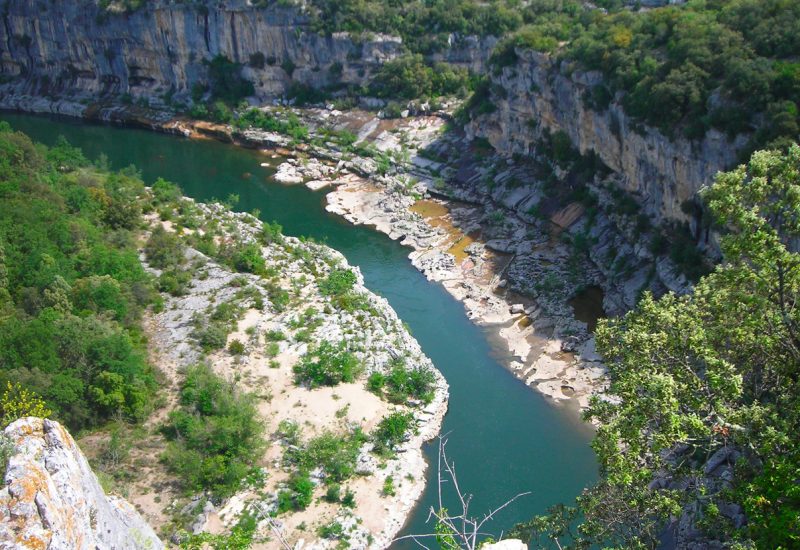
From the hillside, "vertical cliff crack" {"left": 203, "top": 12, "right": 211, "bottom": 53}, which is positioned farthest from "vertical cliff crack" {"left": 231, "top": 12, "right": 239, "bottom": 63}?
the hillside

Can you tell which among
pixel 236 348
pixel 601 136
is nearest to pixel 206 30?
pixel 601 136

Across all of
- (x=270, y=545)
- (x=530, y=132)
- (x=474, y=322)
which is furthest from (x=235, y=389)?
(x=530, y=132)

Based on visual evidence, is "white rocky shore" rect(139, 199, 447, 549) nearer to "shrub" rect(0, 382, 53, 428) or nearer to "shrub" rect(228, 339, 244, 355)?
"shrub" rect(228, 339, 244, 355)

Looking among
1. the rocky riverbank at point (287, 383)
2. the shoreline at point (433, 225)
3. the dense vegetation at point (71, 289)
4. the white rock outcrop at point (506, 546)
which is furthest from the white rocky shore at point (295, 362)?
the white rock outcrop at point (506, 546)

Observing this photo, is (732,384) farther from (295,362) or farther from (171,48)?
(171,48)

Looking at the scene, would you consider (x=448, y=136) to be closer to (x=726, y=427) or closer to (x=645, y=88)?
(x=645, y=88)

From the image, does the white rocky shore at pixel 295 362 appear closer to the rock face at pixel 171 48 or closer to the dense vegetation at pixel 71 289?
the dense vegetation at pixel 71 289
